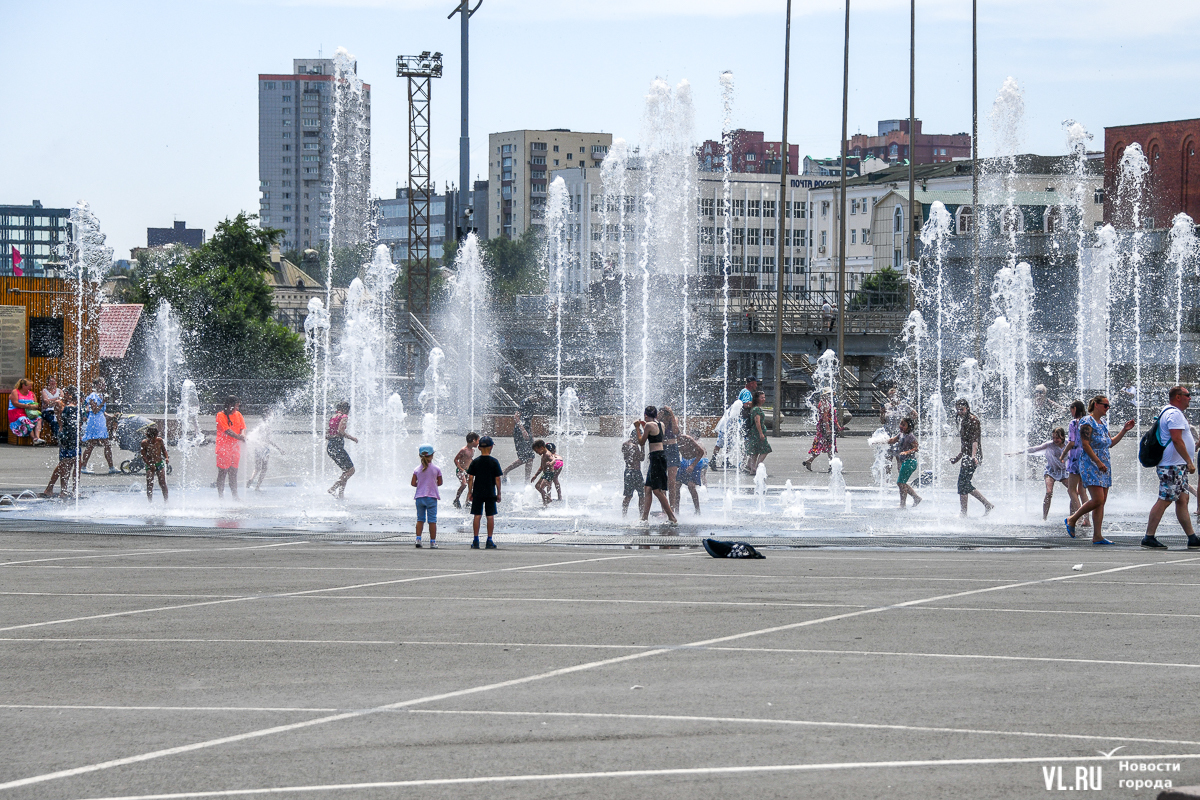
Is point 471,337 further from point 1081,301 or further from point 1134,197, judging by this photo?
point 1134,197

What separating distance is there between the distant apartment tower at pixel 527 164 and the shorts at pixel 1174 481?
6490 inches

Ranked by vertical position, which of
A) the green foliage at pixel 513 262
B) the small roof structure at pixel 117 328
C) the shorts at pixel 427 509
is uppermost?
the green foliage at pixel 513 262

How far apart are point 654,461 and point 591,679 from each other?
9.06m

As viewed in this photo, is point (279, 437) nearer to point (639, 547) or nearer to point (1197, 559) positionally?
Answer: point (639, 547)

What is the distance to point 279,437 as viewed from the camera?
3678cm

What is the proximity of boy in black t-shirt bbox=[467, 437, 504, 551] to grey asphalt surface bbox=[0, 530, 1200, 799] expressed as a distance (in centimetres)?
171

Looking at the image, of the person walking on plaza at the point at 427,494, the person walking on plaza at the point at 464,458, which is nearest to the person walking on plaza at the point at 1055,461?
the person walking on plaza at the point at 464,458

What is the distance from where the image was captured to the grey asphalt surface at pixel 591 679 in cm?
574

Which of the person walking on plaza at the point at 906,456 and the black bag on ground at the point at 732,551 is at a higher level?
the person walking on plaza at the point at 906,456

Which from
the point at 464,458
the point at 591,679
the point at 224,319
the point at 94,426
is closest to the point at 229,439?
the point at 464,458

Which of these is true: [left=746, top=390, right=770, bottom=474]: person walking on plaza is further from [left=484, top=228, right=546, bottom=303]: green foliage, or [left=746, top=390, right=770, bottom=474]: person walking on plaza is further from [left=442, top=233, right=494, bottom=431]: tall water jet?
[left=484, top=228, right=546, bottom=303]: green foliage

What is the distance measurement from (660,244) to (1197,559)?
82563 millimetres

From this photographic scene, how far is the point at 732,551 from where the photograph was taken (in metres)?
13.3

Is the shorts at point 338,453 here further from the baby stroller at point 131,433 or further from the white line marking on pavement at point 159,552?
the baby stroller at point 131,433
